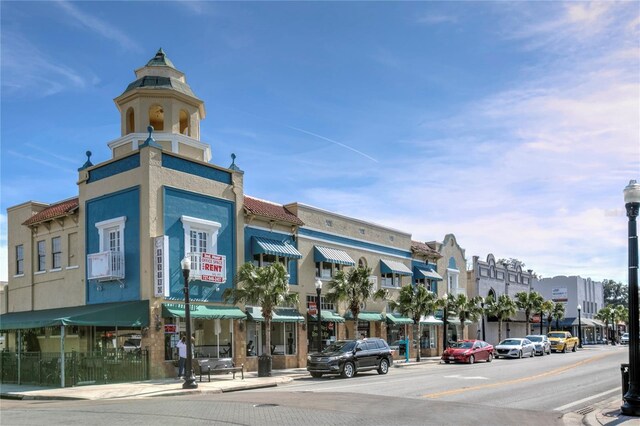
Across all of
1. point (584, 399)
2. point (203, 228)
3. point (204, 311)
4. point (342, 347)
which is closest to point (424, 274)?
point (342, 347)

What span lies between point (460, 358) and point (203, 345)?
1603 cm

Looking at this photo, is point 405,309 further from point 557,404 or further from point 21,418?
point 21,418

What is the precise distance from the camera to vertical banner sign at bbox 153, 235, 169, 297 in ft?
91.5

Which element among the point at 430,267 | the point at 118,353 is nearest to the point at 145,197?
the point at 118,353

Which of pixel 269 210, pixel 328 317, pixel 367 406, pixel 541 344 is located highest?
pixel 269 210

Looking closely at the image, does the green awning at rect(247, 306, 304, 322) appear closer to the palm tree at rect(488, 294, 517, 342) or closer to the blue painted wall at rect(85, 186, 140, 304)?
the blue painted wall at rect(85, 186, 140, 304)

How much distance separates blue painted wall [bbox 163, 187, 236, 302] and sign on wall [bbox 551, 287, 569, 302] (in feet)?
221

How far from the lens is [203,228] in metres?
30.8

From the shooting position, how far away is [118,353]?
26.2 m

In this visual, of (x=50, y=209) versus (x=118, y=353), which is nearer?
(x=118, y=353)

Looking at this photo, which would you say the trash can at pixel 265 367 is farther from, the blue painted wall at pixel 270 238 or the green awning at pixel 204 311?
the blue painted wall at pixel 270 238

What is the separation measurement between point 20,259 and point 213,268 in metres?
13.0

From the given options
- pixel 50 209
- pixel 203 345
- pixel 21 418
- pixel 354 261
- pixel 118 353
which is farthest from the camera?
pixel 354 261

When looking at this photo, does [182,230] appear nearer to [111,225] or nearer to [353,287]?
[111,225]
